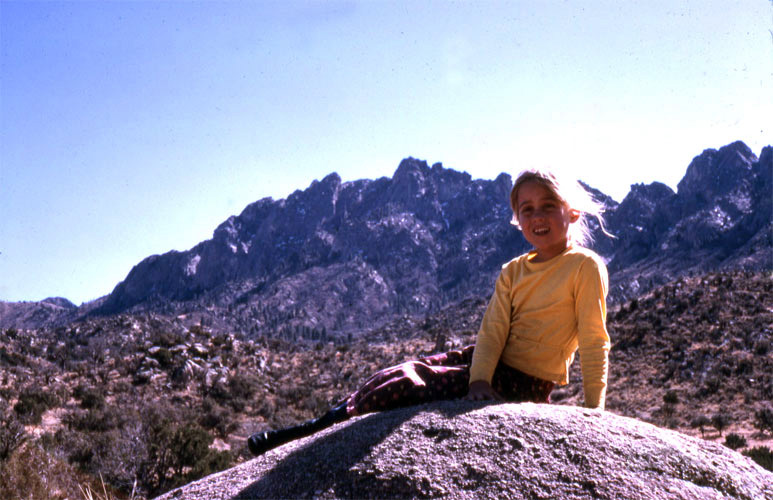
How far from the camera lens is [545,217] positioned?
3.11 meters

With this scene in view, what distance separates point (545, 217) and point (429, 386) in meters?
1.16

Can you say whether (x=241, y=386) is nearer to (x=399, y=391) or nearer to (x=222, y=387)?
(x=222, y=387)

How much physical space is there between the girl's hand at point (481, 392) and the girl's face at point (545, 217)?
848 mm

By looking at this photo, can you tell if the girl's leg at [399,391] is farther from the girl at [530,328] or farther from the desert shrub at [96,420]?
the desert shrub at [96,420]

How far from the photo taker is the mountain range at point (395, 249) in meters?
71.7

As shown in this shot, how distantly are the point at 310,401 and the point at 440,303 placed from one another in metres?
67.2

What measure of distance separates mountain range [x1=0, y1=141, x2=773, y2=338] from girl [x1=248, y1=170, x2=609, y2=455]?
4639 centimetres

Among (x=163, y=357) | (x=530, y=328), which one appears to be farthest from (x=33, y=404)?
(x=530, y=328)

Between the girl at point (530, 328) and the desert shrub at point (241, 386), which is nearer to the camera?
the girl at point (530, 328)

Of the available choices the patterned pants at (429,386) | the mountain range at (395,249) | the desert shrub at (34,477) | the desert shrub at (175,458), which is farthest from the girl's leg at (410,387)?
the mountain range at (395,249)

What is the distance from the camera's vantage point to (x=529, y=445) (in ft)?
7.63

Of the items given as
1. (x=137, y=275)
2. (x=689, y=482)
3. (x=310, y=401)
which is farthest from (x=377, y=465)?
(x=137, y=275)

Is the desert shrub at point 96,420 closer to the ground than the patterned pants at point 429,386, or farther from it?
closer to the ground

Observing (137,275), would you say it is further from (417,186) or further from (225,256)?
(417,186)
